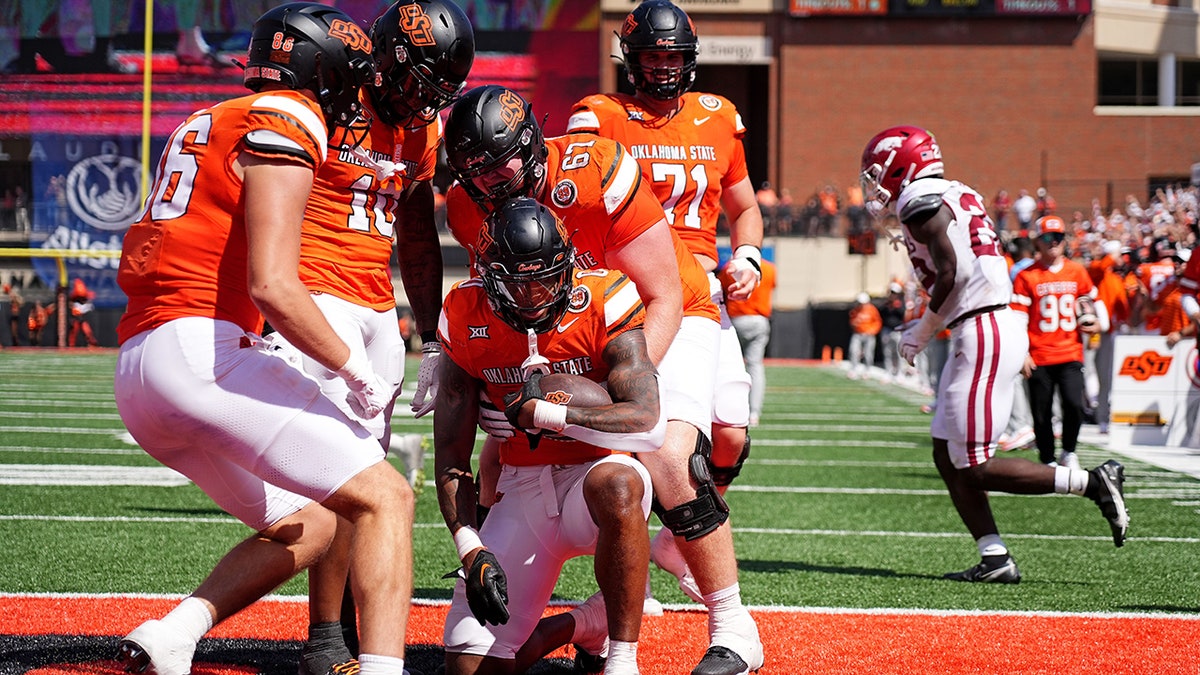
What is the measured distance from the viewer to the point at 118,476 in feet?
28.7

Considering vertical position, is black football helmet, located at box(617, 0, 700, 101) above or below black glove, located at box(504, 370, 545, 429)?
above

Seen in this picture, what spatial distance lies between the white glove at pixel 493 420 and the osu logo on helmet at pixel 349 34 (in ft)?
3.49

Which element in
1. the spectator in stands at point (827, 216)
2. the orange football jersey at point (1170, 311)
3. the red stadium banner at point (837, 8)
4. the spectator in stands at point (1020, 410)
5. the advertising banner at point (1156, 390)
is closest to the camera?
the spectator in stands at point (1020, 410)

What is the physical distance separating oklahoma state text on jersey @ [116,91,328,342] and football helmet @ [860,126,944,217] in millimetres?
3324

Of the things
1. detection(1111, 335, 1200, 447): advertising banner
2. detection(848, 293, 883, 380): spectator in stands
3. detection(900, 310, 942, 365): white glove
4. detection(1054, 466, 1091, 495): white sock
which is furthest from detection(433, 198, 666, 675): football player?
detection(848, 293, 883, 380): spectator in stands

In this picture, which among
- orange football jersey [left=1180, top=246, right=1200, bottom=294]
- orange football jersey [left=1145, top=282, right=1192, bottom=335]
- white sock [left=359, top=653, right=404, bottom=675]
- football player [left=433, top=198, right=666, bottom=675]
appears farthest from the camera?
orange football jersey [left=1145, top=282, right=1192, bottom=335]

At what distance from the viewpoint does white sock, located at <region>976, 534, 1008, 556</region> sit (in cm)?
568

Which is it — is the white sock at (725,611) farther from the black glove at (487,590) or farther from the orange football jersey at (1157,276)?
the orange football jersey at (1157,276)

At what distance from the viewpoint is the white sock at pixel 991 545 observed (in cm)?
568

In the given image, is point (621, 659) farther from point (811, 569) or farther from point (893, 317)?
point (893, 317)

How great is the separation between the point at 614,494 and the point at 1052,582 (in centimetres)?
288

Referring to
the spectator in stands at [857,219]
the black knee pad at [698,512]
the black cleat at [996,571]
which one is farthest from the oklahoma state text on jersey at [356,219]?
the spectator in stands at [857,219]

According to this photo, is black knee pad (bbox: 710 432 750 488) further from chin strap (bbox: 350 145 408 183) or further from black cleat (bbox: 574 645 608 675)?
chin strap (bbox: 350 145 408 183)

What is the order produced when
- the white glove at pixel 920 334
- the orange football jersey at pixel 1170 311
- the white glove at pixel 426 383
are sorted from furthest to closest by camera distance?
the orange football jersey at pixel 1170 311, the white glove at pixel 920 334, the white glove at pixel 426 383
